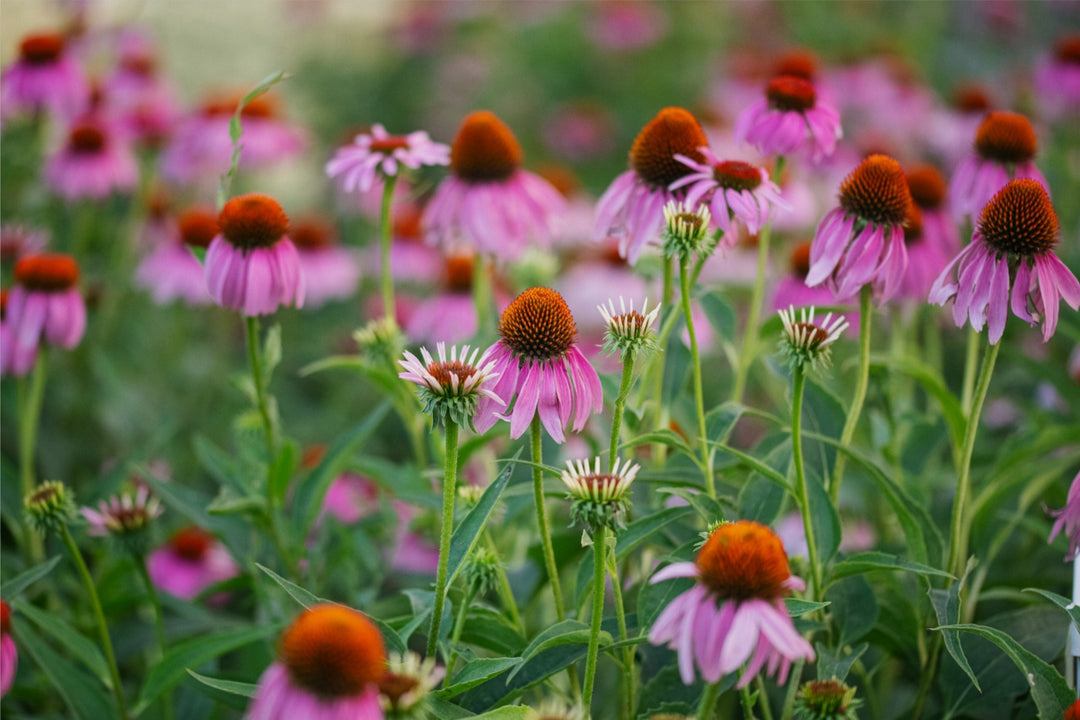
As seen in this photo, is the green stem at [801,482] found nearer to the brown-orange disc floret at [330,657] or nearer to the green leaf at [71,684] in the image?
the brown-orange disc floret at [330,657]

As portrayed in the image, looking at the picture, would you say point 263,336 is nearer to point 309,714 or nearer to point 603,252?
point 603,252

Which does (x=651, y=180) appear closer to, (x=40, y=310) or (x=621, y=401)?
(x=621, y=401)

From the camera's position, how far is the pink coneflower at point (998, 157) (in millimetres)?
1067

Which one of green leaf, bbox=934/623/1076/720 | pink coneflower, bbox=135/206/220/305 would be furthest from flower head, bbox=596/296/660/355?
pink coneflower, bbox=135/206/220/305

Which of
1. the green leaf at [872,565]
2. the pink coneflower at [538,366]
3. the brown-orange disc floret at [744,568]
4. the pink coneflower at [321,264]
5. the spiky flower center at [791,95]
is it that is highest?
the spiky flower center at [791,95]

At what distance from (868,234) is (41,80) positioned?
5.12ft

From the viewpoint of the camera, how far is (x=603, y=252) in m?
2.09

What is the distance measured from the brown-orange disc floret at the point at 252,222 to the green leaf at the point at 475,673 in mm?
451

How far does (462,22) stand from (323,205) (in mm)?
1409

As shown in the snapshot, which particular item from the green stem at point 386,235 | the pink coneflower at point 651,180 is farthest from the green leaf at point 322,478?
the pink coneflower at point 651,180

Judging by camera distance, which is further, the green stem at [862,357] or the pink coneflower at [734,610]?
the green stem at [862,357]

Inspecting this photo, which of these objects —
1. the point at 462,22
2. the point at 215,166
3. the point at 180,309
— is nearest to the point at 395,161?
the point at 180,309

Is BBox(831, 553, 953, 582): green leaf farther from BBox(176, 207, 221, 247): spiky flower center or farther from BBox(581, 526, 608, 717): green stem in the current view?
BBox(176, 207, 221, 247): spiky flower center

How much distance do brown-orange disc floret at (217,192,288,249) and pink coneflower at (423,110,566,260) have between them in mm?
290
